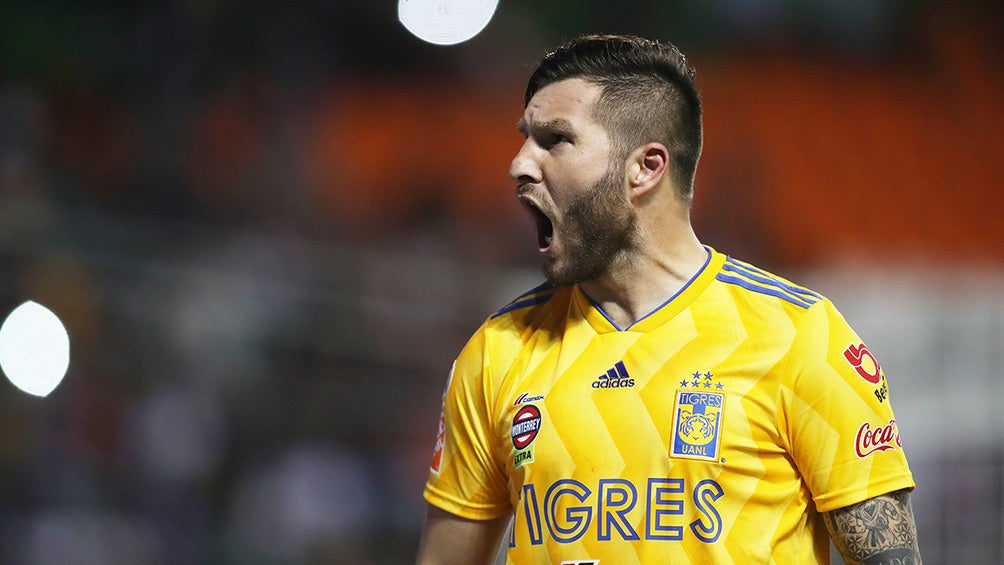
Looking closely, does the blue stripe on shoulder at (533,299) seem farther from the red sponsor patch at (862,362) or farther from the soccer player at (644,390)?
the red sponsor patch at (862,362)

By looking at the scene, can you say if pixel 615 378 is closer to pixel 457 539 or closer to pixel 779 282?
pixel 779 282

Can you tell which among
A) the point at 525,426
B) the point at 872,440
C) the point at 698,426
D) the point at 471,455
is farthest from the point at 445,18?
the point at 872,440

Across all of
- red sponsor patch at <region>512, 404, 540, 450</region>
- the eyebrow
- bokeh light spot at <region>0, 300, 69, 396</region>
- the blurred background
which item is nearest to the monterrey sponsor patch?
red sponsor patch at <region>512, 404, 540, 450</region>

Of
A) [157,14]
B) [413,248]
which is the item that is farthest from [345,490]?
[157,14]

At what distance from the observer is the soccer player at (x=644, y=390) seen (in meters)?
2.20

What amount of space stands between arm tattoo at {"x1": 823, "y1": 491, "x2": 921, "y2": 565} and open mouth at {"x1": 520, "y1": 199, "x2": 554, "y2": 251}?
2.70 ft

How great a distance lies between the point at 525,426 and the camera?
7.88ft

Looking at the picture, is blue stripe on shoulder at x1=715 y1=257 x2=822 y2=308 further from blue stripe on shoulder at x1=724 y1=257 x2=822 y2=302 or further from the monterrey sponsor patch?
the monterrey sponsor patch

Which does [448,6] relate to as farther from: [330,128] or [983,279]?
[983,279]

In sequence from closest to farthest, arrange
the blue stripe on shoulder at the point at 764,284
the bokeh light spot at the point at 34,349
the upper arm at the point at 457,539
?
the blue stripe on shoulder at the point at 764,284
the upper arm at the point at 457,539
the bokeh light spot at the point at 34,349

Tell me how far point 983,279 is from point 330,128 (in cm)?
428

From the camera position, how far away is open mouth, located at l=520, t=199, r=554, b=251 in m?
2.49

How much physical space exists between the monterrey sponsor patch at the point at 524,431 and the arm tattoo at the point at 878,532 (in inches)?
24.4

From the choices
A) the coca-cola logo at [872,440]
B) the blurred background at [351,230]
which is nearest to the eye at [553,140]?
the coca-cola logo at [872,440]
